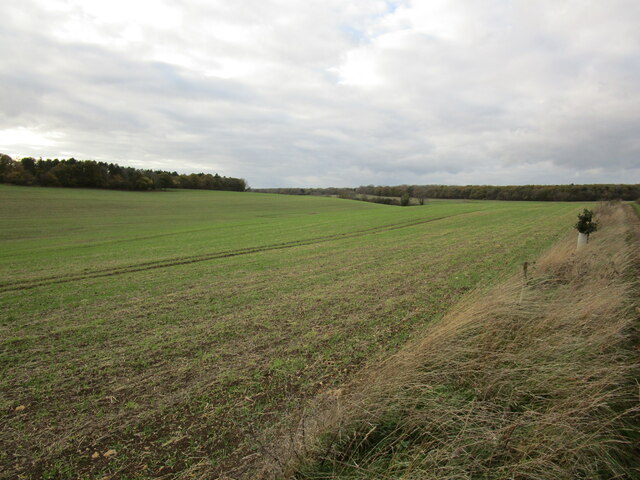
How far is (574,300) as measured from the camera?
6117mm

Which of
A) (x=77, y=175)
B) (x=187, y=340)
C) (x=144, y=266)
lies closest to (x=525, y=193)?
(x=144, y=266)

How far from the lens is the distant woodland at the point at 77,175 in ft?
226

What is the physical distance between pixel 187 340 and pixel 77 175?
8582cm

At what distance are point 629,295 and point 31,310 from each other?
14.9 meters

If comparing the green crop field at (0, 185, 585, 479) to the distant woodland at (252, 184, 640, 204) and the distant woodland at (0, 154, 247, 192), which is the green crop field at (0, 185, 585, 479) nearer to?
the distant woodland at (0, 154, 247, 192)

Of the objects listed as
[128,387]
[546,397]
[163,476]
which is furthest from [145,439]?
[546,397]

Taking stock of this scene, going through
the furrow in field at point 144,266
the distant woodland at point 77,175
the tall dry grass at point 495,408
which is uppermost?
the distant woodland at point 77,175

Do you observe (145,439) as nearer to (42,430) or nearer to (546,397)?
(42,430)

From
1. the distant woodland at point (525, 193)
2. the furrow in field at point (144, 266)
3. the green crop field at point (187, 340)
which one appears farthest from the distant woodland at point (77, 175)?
the furrow in field at point (144, 266)

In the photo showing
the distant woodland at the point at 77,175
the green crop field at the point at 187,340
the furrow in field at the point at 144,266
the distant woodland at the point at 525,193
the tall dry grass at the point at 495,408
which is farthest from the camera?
the distant woodland at the point at 525,193

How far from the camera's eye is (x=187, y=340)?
7305mm

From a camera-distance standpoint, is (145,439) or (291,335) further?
(291,335)

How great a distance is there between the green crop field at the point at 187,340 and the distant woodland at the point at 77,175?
223 feet

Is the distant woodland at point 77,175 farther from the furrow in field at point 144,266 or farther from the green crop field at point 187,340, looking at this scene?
the furrow in field at point 144,266
